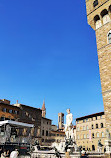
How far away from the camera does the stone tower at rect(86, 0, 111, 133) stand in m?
17.8

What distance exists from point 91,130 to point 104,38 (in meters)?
28.4

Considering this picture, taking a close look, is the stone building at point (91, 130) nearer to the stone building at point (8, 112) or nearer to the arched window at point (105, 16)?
the stone building at point (8, 112)

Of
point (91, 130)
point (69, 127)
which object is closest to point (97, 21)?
point (69, 127)

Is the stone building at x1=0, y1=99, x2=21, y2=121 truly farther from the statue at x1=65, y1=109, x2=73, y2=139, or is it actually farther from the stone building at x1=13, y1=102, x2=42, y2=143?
the statue at x1=65, y1=109, x2=73, y2=139

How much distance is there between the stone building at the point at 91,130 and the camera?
38438 mm

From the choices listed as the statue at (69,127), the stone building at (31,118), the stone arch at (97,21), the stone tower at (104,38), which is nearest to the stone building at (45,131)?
the stone building at (31,118)

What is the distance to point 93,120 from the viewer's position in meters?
41.2

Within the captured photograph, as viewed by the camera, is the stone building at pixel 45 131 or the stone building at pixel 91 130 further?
the stone building at pixel 45 131

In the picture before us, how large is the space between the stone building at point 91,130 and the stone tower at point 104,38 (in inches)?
895

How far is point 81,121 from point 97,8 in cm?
3253

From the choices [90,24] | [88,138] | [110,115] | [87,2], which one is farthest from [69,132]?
[88,138]

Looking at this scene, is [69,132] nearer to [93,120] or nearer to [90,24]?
[90,24]

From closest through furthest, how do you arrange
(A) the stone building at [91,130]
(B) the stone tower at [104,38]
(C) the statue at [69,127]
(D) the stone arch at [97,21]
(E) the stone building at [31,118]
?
(C) the statue at [69,127] → (B) the stone tower at [104,38] → (D) the stone arch at [97,21] → (E) the stone building at [31,118] → (A) the stone building at [91,130]

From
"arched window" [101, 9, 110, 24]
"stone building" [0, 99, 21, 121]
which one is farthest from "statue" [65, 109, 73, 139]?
"stone building" [0, 99, 21, 121]
